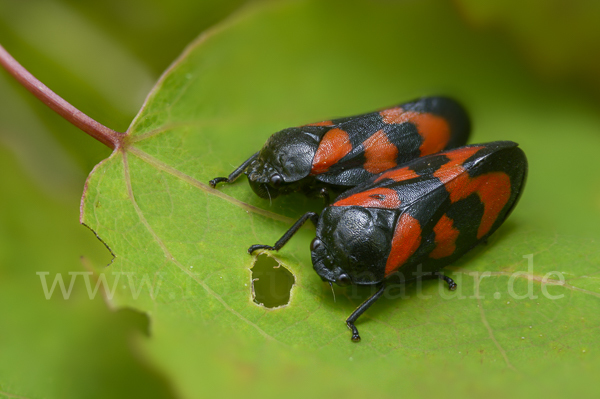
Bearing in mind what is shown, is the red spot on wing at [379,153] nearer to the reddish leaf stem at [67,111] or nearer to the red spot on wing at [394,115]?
the red spot on wing at [394,115]

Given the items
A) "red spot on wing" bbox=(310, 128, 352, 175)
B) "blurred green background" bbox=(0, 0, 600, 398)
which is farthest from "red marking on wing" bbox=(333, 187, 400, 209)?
"blurred green background" bbox=(0, 0, 600, 398)

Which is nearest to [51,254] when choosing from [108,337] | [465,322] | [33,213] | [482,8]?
[33,213]

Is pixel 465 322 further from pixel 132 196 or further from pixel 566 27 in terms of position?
pixel 566 27

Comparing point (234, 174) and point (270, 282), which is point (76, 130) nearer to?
point (234, 174)

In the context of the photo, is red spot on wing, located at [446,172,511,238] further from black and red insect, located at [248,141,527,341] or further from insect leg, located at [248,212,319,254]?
insect leg, located at [248,212,319,254]

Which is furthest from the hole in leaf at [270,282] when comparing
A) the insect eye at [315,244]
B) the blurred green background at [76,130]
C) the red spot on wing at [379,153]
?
the red spot on wing at [379,153]

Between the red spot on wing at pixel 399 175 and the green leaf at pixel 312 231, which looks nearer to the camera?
the green leaf at pixel 312 231
